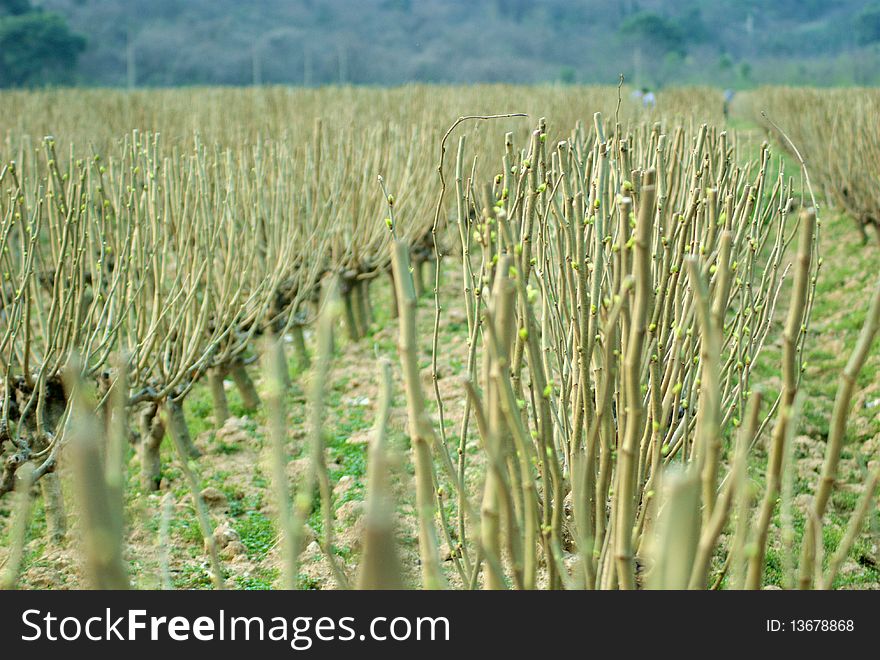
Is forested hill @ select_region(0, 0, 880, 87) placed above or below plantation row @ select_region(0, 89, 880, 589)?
above

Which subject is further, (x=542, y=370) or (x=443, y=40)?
(x=443, y=40)

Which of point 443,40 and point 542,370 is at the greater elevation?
point 443,40

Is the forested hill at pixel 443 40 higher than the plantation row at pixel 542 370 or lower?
higher

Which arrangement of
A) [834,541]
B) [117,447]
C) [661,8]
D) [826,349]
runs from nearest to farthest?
[117,447], [834,541], [826,349], [661,8]

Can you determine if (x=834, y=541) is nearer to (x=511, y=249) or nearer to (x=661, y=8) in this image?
(x=511, y=249)

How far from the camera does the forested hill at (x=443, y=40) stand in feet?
124

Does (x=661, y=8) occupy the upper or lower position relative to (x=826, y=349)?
upper

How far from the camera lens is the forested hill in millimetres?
37688

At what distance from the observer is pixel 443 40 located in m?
45.2

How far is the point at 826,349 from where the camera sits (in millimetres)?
5918

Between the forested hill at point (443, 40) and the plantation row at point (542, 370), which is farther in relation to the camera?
the forested hill at point (443, 40)
